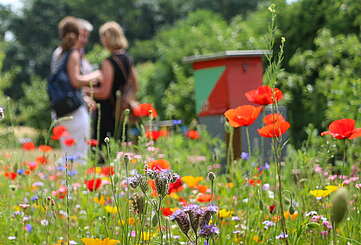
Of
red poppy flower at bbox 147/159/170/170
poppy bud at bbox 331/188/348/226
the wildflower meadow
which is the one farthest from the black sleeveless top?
poppy bud at bbox 331/188/348/226

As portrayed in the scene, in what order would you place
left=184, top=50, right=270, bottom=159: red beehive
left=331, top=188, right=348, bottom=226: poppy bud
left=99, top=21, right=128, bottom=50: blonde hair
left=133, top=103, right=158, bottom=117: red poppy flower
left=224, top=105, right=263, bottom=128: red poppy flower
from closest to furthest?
1. left=331, top=188, right=348, bottom=226: poppy bud
2. left=224, top=105, right=263, bottom=128: red poppy flower
3. left=133, top=103, right=158, bottom=117: red poppy flower
4. left=184, top=50, right=270, bottom=159: red beehive
5. left=99, top=21, right=128, bottom=50: blonde hair

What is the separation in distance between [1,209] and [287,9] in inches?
204

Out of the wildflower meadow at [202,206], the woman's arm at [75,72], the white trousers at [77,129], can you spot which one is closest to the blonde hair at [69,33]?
the woman's arm at [75,72]

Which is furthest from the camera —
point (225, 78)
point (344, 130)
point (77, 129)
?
point (77, 129)

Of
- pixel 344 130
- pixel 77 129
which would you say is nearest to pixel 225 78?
pixel 77 129

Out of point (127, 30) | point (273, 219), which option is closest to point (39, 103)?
point (273, 219)

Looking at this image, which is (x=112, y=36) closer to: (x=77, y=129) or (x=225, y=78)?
(x=77, y=129)

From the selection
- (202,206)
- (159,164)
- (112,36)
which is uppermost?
(112,36)

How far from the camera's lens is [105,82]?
18.9 ft

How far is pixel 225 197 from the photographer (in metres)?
2.84

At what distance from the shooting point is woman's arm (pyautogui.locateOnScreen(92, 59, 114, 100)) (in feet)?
18.8

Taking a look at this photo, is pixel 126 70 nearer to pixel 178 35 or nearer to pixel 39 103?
pixel 178 35

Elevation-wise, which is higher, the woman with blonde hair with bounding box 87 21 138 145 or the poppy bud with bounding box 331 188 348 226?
the woman with blonde hair with bounding box 87 21 138 145

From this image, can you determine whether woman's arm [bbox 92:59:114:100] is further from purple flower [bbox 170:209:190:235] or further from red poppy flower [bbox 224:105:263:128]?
purple flower [bbox 170:209:190:235]
